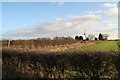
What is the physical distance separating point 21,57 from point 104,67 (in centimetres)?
433

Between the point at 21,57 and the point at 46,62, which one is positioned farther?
the point at 21,57

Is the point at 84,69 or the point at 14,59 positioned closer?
the point at 84,69

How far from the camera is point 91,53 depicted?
22.6 feet

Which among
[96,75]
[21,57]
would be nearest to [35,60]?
[21,57]

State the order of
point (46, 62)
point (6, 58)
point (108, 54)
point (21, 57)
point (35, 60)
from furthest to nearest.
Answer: point (6, 58)
point (21, 57)
point (35, 60)
point (46, 62)
point (108, 54)

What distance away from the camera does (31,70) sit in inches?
298

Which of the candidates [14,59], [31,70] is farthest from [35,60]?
[14,59]

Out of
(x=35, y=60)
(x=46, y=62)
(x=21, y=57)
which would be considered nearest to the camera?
(x=46, y=62)

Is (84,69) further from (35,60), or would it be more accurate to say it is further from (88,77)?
(35,60)

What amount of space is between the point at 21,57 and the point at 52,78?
2.92m

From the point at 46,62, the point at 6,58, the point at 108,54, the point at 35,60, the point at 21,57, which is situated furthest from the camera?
the point at 6,58

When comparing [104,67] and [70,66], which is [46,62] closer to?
[70,66]

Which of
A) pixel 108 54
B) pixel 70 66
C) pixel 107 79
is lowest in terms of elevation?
pixel 107 79

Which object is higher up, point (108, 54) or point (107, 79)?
point (108, 54)
